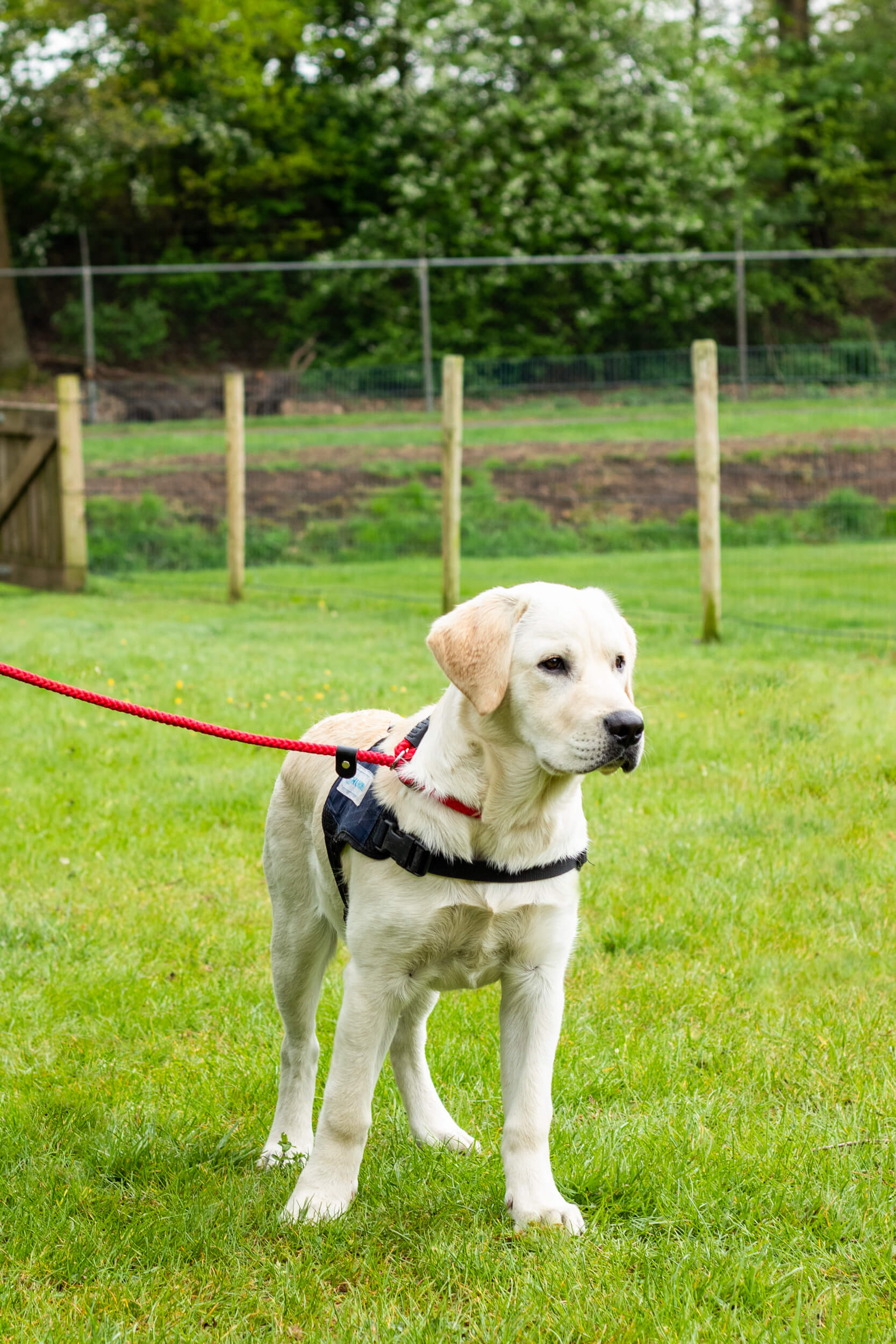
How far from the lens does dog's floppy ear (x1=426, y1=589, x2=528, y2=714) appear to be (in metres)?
3.04

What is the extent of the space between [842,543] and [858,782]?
7.88 meters

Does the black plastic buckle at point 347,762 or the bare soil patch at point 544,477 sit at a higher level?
the bare soil patch at point 544,477

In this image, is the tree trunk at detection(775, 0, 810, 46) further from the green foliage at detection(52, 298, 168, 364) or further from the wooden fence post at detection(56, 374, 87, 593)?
the wooden fence post at detection(56, 374, 87, 593)

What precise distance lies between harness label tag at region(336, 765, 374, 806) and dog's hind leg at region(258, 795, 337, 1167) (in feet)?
0.99

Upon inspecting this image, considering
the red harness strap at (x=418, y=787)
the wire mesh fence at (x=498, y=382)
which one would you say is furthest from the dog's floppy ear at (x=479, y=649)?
the wire mesh fence at (x=498, y=382)

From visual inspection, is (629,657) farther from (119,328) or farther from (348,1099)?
(119,328)

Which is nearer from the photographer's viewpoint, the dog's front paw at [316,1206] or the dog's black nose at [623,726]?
the dog's black nose at [623,726]

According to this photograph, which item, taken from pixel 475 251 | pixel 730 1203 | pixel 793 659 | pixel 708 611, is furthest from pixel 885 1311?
pixel 475 251

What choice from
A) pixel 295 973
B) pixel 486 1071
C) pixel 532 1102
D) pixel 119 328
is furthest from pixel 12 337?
pixel 532 1102

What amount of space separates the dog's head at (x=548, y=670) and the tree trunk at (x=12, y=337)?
20009 mm

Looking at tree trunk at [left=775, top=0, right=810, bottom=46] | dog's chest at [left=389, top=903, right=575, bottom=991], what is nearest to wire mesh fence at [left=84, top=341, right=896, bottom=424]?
dog's chest at [left=389, top=903, right=575, bottom=991]

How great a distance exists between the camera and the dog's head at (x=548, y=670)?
2.93 metres

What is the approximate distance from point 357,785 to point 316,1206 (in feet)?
3.14

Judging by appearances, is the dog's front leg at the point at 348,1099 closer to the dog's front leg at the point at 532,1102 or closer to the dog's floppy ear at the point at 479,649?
the dog's front leg at the point at 532,1102
